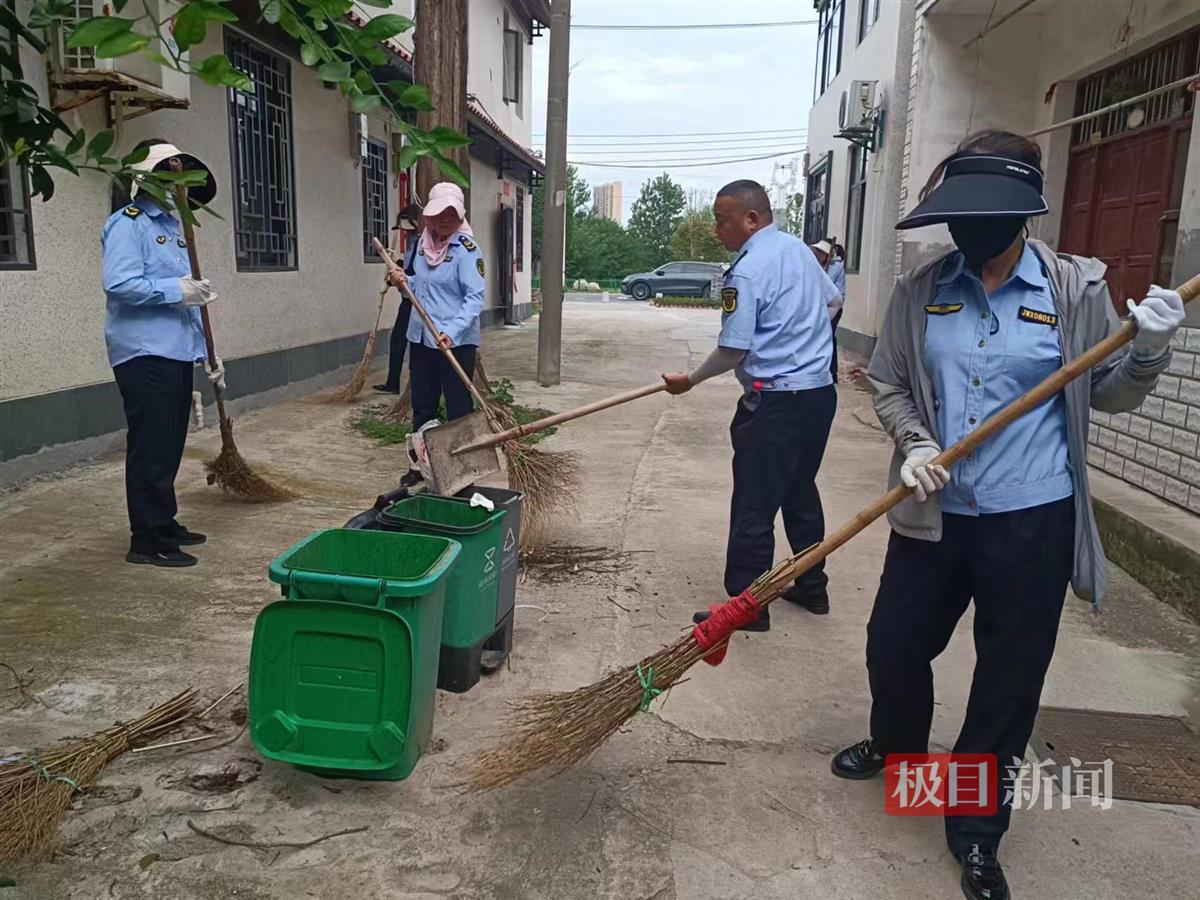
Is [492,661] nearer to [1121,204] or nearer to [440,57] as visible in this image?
[440,57]

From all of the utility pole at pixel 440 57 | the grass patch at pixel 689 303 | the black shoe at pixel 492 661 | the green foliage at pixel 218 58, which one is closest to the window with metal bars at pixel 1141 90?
the utility pole at pixel 440 57

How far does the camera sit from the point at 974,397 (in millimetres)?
2213

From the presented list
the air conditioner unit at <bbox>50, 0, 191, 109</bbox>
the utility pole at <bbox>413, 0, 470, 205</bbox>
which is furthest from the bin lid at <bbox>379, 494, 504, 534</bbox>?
the utility pole at <bbox>413, 0, 470, 205</bbox>

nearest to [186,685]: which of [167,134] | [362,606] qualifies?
[362,606]

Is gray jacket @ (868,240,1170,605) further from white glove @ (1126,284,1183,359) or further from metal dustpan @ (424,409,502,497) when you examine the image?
metal dustpan @ (424,409,502,497)

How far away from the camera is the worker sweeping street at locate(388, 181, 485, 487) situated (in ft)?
17.9

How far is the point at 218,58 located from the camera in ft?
4.97

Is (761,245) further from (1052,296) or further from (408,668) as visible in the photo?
(408,668)

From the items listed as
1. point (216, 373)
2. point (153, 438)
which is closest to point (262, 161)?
point (216, 373)

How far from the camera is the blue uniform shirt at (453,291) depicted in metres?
5.46

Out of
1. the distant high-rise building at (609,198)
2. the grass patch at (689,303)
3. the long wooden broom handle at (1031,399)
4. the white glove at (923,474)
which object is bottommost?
the grass patch at (689,303)

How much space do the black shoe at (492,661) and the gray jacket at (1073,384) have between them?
5.19 feet

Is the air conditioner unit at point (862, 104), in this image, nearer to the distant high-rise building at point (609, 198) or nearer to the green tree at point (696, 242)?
the green tree at point (696, 242)

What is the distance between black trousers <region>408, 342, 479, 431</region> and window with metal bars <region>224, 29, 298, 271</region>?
2875mm
